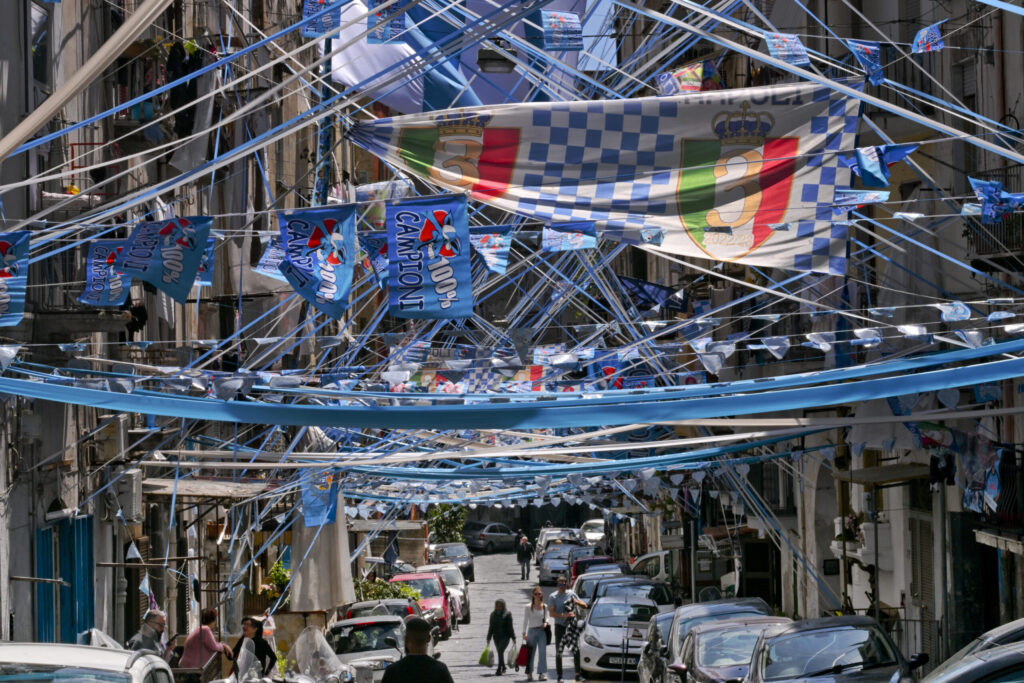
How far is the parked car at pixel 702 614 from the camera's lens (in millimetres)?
20203

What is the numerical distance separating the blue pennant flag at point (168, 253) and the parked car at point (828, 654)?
6849 mm

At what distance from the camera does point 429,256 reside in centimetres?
1060

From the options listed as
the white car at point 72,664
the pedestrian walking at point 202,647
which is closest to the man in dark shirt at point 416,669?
the white car at point 72,664

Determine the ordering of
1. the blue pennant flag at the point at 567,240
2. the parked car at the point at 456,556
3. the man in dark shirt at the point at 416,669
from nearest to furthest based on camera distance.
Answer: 1. the man in dark shirt at the point at 416,669
2. the blue pennant flag at the point at 567,240
3. the parked car at the point at 456,556

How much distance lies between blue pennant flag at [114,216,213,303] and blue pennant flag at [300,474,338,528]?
352 inches

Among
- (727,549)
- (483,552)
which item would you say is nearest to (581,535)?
(483,552)

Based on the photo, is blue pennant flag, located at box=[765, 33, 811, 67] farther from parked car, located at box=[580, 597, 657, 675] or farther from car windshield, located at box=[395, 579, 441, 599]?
car windshield, located at box=[395, 579, 441, 599]

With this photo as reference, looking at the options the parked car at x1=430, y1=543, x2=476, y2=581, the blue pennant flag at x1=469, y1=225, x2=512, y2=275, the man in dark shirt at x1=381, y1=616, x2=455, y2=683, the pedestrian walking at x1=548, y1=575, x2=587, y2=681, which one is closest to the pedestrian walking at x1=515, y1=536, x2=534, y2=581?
the parked car at x1=430, y1=543, x2=476, y2=581

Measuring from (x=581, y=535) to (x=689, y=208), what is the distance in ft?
166

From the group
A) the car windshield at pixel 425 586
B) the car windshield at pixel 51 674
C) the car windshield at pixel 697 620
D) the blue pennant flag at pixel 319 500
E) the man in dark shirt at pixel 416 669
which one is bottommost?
the car windshield at pixel 425 586

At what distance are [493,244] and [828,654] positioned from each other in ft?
17.1

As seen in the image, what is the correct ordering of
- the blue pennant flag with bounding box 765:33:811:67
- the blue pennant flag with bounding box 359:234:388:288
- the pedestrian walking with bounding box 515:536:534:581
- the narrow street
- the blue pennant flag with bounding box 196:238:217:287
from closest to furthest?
the blue pennant flag with bounding box 765:33:811:67 < the blue pennant flag with bounding box 359:234:388:288 < the blue pennant flag with bounding box 196:238:217:287 < the narrow street < the pedestrian walking with bounding box 515:536:534:581

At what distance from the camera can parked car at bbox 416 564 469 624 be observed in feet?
132

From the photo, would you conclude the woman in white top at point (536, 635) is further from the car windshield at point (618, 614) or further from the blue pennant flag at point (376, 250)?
the blue pennant flag at point (376, 250)
